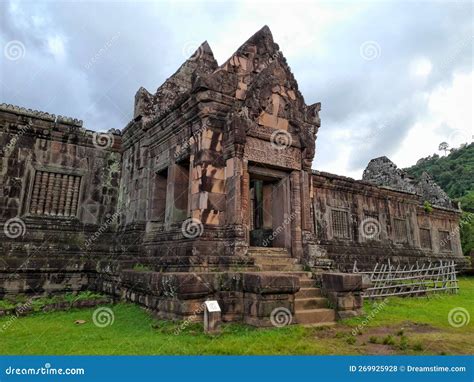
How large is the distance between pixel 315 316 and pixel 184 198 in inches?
176

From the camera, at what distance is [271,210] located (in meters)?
9.39

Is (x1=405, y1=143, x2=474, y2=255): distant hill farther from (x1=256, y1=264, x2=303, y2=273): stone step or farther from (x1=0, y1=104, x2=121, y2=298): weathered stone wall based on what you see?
(x1=0, y1=104, x2=121, y2=298): weathered stone wall

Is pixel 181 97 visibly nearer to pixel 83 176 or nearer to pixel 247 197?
pixel 247 197

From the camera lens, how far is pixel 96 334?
5863 millimetres
